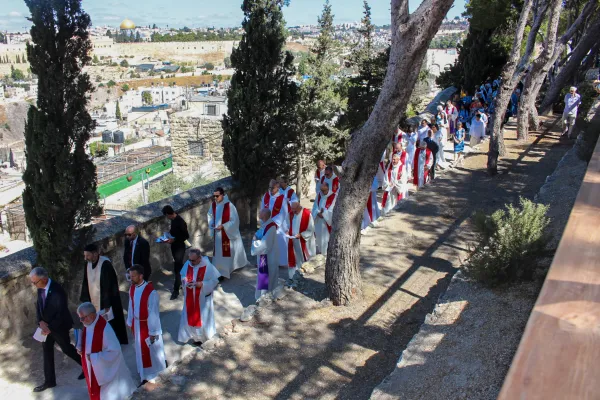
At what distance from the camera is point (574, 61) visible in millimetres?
17062

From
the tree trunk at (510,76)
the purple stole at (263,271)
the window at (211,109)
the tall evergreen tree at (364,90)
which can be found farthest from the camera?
the window at (211,109)

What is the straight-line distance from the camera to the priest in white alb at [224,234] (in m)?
8.93

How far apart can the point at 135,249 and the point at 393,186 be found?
19.0 ft

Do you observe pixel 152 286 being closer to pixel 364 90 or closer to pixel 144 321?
pixel 144 321

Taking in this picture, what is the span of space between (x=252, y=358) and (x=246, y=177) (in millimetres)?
Answer: 5095

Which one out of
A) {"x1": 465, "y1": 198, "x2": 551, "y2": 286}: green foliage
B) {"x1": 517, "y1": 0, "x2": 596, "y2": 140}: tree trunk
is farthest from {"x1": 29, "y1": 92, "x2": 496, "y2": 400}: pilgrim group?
{"x1": 517, "y1": 0, "x2": 596, "y2": 140}: tree trunk

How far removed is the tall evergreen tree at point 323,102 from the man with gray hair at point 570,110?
6812mm

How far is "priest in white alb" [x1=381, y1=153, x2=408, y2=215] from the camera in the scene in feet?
36.8

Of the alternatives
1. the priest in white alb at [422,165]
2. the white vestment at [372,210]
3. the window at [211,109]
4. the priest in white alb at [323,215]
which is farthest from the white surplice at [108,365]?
the window at [211,109]

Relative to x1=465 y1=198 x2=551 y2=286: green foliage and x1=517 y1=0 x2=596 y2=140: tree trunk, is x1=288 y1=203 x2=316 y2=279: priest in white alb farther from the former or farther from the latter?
x1=517 y1=0 x2=596 y2=140: tree trunk

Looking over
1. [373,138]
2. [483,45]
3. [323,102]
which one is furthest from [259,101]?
[483,45]

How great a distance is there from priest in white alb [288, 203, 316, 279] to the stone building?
13972 mm

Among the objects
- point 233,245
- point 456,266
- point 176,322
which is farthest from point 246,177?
point 456,266

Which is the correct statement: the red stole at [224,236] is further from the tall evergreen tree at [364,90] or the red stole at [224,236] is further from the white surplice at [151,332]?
the tall evergreen tree at [364,90]
